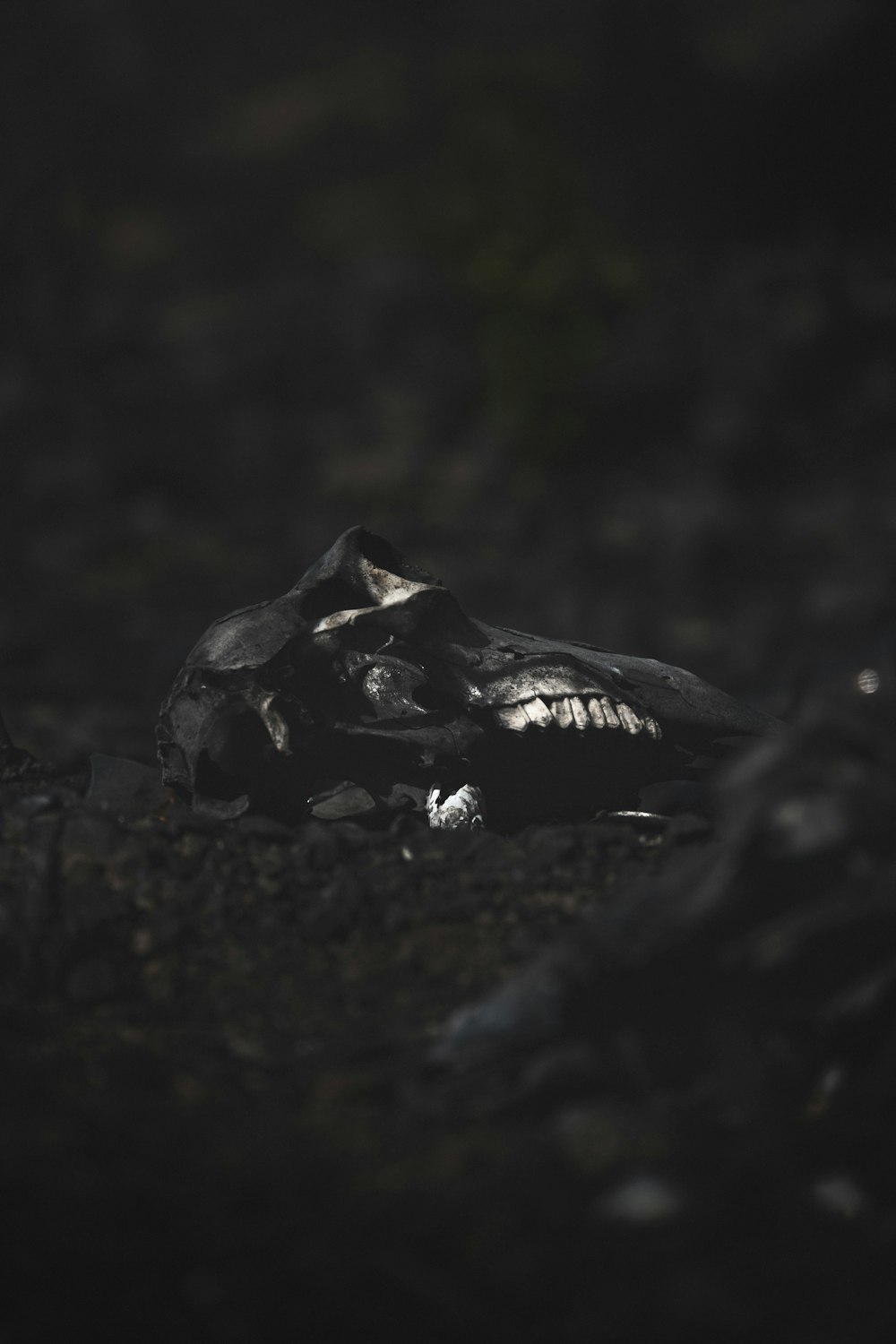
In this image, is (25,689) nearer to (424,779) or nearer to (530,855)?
(424,779)

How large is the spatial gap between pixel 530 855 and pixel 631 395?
4.40 m

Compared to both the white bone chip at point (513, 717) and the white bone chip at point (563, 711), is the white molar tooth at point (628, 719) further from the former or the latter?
the white bone chip at point (513, 717)

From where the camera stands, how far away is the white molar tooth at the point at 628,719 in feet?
11.1

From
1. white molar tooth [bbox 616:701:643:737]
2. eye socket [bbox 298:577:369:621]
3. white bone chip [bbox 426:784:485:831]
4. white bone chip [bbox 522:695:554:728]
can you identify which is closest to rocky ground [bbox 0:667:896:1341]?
white bone chip [bbox 426:784:485:831]

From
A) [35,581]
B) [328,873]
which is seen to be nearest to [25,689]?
[35,581]

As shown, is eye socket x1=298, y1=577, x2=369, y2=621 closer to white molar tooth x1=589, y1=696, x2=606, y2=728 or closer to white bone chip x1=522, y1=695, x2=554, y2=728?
white bone chip x1=522, y1=695, x2=554, y2=728

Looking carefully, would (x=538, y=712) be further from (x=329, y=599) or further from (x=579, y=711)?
(x=329, y=599)

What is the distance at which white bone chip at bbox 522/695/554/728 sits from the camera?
10.8ft

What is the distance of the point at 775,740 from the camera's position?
195cm

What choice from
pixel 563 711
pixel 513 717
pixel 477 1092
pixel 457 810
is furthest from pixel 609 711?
pixel 477 1092

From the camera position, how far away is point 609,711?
3361 millimetres

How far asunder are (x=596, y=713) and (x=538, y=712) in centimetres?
18

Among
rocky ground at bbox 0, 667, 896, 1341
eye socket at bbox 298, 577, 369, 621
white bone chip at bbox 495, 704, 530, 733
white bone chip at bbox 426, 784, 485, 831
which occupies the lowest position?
white bone chip at bbox 426, 784, 485, 831

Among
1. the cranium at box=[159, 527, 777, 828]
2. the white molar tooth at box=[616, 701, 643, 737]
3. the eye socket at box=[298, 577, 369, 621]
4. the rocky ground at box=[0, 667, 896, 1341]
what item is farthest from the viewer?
the eye socket at box=[298, 577, 369, 621]
